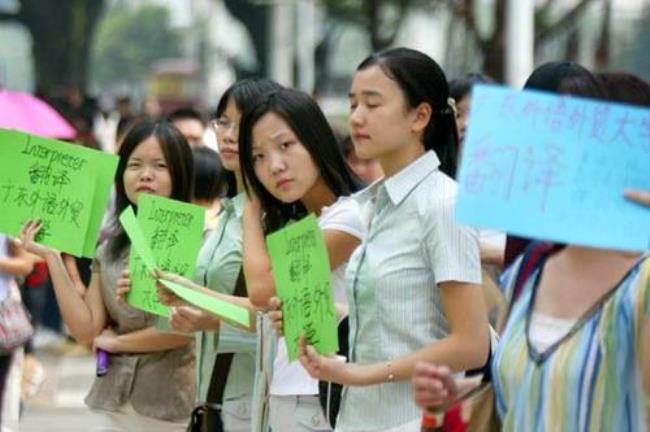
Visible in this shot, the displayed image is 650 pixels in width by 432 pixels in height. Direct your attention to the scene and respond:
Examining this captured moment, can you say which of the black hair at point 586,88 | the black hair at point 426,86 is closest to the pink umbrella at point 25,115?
the black hair at point 426,86

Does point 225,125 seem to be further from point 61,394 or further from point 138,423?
Answer: point 61,394

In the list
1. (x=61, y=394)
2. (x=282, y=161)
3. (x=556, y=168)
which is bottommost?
(x=61, y=394)

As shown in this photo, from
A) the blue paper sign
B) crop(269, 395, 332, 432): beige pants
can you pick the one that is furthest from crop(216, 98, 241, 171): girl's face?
the blue paper sign

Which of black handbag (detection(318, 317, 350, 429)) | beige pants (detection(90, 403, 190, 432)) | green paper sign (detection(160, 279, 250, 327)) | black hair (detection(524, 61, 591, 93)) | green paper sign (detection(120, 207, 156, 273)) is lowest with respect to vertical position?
→ beige pants (detection(90, 403, 190, 432))

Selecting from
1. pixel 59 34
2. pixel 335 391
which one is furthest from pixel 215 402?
pixel 59 34

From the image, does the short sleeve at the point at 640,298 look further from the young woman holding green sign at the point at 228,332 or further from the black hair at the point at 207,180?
the black hair at the point at 207,180

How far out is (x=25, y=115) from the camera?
391 inches

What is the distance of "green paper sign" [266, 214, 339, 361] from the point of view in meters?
4.63

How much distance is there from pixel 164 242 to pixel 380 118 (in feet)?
4.39

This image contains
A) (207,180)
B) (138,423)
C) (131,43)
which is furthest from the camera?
(131,43)

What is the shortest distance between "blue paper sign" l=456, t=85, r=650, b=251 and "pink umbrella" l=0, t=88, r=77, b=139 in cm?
569

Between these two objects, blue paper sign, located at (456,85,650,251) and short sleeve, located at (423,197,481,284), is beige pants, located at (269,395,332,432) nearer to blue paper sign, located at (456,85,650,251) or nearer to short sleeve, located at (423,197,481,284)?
short sleeve, located at (423,197,481,284)

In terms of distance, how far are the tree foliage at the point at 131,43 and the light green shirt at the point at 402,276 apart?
86391 millimetres

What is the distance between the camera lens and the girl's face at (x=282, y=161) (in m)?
5.37
